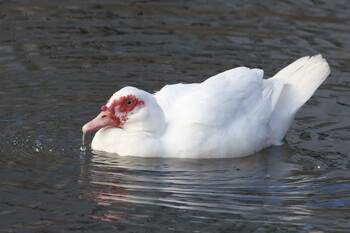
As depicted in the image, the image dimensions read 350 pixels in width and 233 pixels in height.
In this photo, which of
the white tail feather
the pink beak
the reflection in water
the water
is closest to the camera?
the water

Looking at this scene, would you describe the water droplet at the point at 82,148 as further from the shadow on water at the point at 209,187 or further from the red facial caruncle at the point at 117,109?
the red facial caruncle at the point at 117,109

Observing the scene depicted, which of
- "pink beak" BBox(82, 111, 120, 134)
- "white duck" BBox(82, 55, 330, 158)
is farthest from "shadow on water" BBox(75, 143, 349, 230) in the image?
"pink beak" BBox(82, 111, 120, 134)

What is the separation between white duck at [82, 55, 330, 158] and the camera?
10469mm

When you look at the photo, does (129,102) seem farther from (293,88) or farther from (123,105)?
(293,88)

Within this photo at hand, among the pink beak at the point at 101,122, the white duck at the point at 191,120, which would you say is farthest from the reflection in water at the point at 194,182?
the pink beak at the point at 101,122

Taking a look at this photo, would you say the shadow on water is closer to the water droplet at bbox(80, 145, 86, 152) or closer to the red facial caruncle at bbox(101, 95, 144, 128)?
the water droplet at bbox(80, 145, 86, 152)

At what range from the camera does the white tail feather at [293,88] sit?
11219mm

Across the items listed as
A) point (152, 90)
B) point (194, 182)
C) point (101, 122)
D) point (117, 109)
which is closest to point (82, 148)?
point (101, 122)

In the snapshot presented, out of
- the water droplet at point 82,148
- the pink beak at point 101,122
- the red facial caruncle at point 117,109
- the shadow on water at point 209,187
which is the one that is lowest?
the shadow on water at point 209,187

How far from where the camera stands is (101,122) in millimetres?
10539

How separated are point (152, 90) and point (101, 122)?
6.43 ft

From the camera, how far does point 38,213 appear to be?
8820mm

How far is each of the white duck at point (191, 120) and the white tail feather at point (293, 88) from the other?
0.13m

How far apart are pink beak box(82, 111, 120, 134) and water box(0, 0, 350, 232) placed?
0.94 feet
